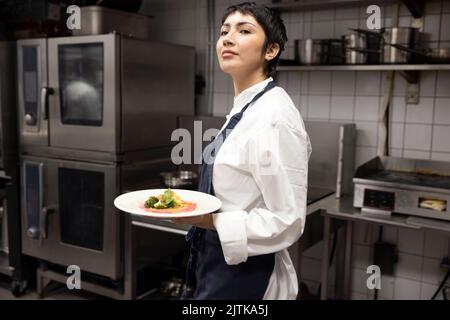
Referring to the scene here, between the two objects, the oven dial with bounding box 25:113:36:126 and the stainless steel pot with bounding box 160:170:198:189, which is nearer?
the stainless steel pot with bounding box 160:170:198:189

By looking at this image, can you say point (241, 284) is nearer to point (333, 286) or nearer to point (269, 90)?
point (269, 90)

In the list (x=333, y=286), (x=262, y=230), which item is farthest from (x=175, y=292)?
(x=262, y=230)

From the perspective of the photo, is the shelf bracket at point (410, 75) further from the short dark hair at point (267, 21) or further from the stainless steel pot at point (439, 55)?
the short dark hair at point (267, 21)

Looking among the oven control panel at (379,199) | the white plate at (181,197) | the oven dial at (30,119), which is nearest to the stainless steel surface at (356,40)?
the oven control panel at (379,199)

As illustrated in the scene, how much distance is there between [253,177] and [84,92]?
1.70 m

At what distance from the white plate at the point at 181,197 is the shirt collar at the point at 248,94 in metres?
0.27

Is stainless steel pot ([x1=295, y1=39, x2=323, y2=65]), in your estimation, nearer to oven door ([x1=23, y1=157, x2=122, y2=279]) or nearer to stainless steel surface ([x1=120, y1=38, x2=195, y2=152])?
stainless steel surface ([x1=120, y1=38, x2=195, y2=152])

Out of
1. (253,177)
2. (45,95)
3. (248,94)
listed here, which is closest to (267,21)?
(248,94)

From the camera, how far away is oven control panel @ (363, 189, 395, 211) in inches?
85.3

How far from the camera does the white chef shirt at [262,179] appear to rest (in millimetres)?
1196

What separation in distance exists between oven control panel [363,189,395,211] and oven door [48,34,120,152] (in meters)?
1.30

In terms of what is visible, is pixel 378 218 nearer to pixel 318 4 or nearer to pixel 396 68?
pixel 396 68

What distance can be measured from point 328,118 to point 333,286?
3.15 feet

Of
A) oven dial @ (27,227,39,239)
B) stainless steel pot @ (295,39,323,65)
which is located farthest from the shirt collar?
oven dial @ (27,227,39,239)
